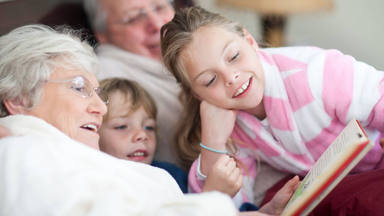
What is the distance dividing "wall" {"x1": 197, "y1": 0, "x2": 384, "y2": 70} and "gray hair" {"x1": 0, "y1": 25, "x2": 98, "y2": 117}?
5.20ft

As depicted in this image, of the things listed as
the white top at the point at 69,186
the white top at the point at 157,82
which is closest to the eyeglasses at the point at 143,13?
the white top at the point at 157,82

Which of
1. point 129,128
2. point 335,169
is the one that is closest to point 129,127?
point 129,128

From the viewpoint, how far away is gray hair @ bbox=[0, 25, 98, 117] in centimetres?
104

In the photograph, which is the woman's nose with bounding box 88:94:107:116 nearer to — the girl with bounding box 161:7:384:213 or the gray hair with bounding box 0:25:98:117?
the gray hair with bounding box 0:25:98:117

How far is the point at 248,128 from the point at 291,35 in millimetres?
1896

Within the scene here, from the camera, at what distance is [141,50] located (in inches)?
70.9

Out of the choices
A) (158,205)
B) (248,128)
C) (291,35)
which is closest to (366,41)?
(291,35)

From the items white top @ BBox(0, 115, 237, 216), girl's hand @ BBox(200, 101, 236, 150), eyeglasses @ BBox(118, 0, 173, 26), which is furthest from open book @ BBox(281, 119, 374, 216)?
eyeglasses @ BBox(118, 0, 173, 26)

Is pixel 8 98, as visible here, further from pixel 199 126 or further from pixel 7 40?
pixel 199 126

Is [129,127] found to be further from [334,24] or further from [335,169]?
[334,24]

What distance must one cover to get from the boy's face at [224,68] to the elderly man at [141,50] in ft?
1.48

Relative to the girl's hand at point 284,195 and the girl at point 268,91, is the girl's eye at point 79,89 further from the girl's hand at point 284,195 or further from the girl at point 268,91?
the girl's hand at point 284,195

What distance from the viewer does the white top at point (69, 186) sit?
805mm

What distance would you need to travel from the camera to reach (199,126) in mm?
1513
